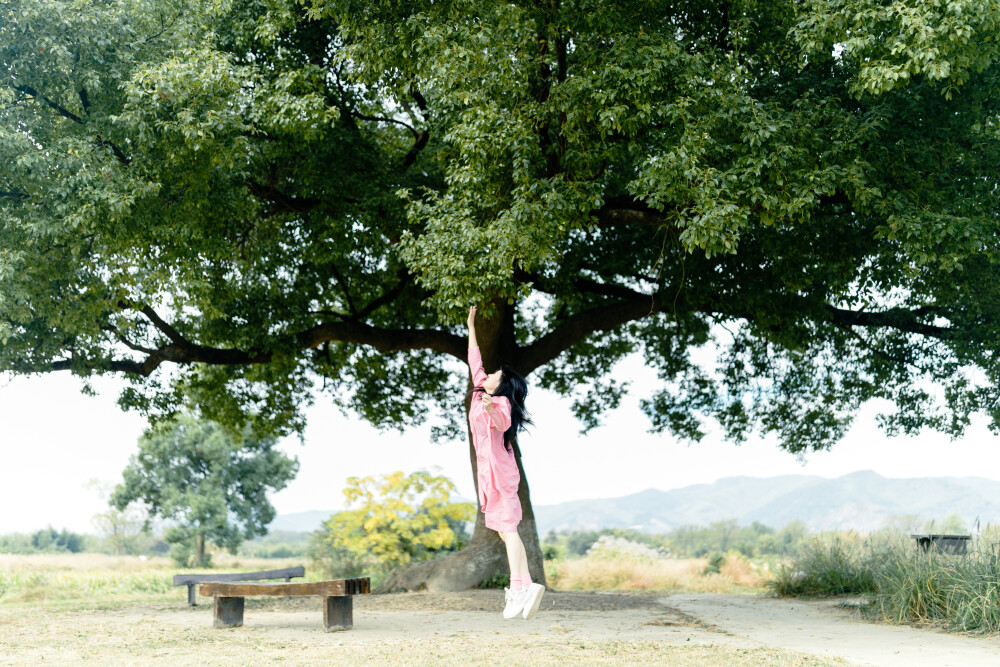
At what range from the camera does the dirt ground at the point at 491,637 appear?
6.95 meters

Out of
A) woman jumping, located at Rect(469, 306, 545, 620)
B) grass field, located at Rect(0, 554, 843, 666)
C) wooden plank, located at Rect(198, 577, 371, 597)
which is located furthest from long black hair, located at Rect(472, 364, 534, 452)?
wooden plank, located at Rect(198, 577, 371, 597)

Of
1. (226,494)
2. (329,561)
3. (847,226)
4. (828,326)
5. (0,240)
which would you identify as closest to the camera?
(0,240)

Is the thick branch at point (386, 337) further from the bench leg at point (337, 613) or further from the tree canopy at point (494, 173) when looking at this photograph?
the bench leg at point (337, 613)

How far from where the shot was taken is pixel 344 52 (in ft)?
35.7

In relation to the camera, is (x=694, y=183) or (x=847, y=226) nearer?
(x=694, y=183)

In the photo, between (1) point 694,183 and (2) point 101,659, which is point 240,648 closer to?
(2) point 101,659

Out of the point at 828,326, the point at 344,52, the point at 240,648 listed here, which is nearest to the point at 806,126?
the point at 344,52

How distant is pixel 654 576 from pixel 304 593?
420 inches

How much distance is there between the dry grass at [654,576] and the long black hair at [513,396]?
10.4 m

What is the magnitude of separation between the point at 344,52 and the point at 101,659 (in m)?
7.55

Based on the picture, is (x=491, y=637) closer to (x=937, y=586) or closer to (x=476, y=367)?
(x=476, y=367)

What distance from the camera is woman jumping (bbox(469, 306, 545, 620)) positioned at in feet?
22.0

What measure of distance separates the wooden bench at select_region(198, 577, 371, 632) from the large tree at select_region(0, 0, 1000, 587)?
10.7 feet

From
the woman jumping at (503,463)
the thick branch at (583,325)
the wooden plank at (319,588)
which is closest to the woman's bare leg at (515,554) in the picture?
the woman jumping at (503,463)
